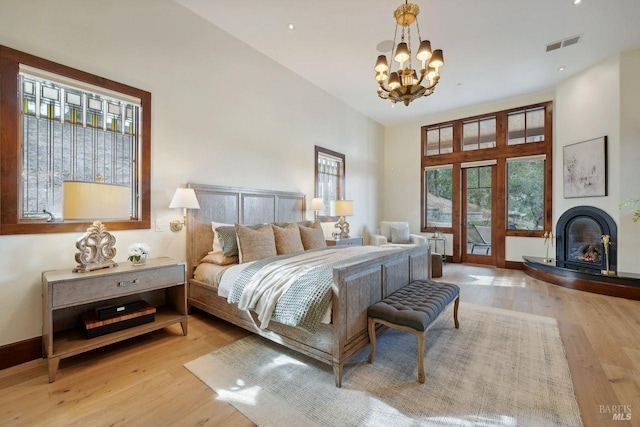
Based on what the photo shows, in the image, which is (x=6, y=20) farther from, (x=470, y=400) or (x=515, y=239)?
(x=515, y=239)

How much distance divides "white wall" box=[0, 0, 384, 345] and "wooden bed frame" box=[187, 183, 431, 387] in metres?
0.19

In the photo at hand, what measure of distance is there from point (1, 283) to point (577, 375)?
14.5 ft

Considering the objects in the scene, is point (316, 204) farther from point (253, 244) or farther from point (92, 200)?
point (92, 200)

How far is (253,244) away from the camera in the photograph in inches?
118

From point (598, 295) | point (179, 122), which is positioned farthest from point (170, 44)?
point (598, 295)

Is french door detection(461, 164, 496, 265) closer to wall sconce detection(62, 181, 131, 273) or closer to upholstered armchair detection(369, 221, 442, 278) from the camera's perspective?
upholstered armchair detection(369, 221, 442, 278)

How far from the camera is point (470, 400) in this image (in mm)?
1768

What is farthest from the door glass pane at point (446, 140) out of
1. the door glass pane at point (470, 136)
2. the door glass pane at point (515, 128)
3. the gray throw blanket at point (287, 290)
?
the gray throw blanket at point (287, 290)

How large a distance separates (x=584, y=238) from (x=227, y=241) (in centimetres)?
600

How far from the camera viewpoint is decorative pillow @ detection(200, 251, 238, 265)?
298 centimetres

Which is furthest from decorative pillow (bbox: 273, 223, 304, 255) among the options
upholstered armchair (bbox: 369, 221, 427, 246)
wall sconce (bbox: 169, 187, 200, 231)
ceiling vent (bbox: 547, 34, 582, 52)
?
ceiling vent (bbox: 547, 34, 582, 52)

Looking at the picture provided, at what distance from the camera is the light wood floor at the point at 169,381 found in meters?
1.63

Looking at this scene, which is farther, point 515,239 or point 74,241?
point 515,239

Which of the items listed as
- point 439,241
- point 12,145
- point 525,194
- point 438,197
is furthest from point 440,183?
point 12,145
